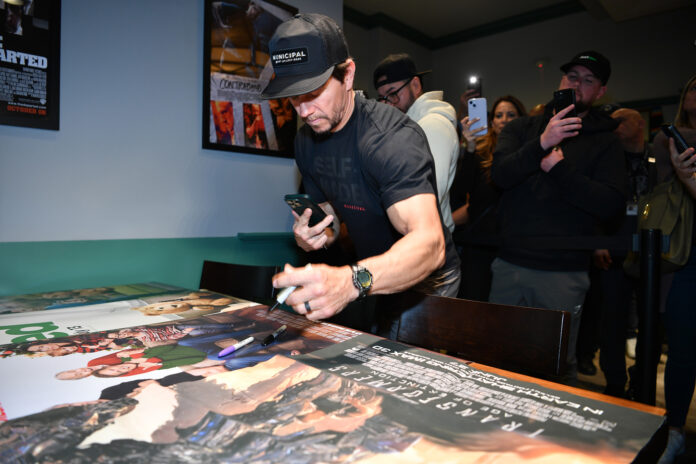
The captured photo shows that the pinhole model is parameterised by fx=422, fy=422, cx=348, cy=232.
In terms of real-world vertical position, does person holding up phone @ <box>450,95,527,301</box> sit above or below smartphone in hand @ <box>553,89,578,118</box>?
below

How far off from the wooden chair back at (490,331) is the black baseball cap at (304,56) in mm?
634

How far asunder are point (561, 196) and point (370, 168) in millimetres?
1105

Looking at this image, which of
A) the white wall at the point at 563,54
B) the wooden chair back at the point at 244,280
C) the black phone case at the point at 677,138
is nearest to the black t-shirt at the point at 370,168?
the wooden chair back at the point at 244,280

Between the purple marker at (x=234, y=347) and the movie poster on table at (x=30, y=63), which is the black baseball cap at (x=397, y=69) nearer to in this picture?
the movie poster on table at (x=30, y=63)

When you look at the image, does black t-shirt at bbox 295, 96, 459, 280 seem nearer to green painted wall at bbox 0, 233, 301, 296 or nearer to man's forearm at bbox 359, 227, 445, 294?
man's forearm at bbox 359, 227, 445, 294

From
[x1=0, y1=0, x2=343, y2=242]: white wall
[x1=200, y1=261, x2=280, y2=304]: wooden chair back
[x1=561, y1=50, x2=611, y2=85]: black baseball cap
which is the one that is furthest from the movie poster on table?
[x1=561, y1=50, x2=611, y2=85]: black baseball cap

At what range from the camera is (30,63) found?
167cm

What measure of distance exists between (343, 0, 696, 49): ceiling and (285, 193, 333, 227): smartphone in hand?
4.32m

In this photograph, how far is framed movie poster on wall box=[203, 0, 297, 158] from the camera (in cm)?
221

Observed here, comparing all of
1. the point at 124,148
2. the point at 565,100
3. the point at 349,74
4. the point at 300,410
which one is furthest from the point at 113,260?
the point at 565,100

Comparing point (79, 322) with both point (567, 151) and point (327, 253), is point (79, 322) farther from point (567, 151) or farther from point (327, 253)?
point (567, 151)

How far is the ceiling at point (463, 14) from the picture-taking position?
14.6 ft

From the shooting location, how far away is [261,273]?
5.42ft

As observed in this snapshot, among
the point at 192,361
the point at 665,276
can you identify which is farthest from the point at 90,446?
the point at 665,276
